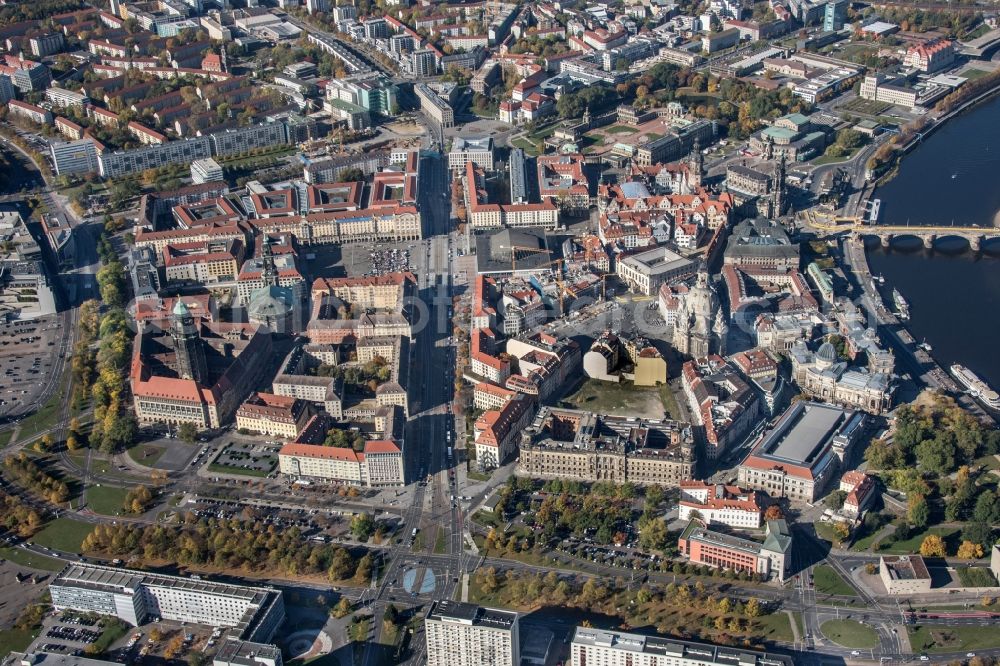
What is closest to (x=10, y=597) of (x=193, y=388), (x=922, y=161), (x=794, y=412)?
(x=193, y=388)

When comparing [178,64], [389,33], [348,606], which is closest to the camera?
[348,606]

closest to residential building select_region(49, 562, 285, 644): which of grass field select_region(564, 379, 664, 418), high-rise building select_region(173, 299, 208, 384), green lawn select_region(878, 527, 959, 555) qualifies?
high-rise building select_region(173, 299, 208, 384)

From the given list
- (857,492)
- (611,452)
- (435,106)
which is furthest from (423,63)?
(857,492)

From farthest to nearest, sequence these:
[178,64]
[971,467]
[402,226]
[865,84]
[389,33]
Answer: [389,33] → [178,64] → [865,84] → [402,226] → [971,467]

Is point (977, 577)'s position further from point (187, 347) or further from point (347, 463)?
point (187, 347)

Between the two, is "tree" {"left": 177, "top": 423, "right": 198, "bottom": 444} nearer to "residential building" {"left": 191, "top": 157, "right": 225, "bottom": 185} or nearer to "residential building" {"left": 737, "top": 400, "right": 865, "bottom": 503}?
"residential building" {"left": 737, "top": 400, "right": 865, "bottom": 503}

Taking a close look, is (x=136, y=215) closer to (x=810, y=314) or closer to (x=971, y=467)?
(x=810, y=314)

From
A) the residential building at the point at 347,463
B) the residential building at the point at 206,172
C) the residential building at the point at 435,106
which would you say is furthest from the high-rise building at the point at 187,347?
the residential building at the point at 435,106
